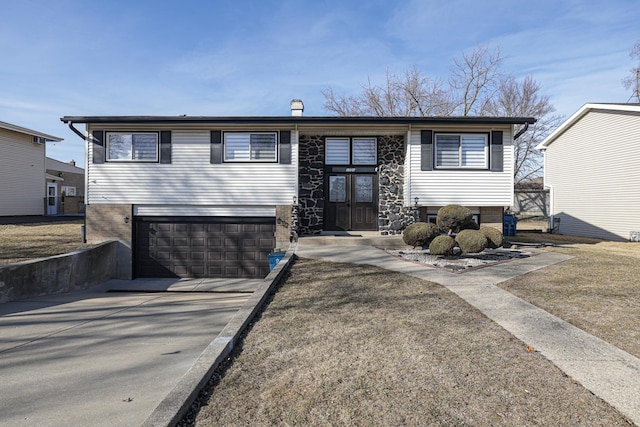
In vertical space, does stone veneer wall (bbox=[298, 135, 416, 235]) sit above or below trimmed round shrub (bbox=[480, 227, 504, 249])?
above

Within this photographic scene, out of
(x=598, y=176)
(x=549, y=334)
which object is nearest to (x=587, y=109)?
Answer: (x=598, y=176)

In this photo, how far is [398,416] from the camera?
250cm

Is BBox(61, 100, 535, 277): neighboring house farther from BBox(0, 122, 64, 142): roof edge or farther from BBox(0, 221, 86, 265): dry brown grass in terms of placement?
BBox(0, 122, 64, 142): roof edge

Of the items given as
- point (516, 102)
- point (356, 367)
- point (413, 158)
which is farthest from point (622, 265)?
point (516, 102)

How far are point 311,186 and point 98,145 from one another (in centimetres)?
724

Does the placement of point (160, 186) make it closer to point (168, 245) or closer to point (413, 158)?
point (168, 245)

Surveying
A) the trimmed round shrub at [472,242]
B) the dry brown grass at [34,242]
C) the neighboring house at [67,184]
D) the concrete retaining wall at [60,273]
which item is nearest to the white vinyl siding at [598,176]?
the trimmed round shrub at [472,242]

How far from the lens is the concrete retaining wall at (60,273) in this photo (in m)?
7.83

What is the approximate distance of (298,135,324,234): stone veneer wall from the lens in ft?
40.8

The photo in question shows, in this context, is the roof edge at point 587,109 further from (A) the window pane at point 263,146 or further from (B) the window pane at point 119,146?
(B) the window pane at point 119,146

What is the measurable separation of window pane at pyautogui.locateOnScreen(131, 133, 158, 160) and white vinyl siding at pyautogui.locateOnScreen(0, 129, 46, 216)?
1497cm

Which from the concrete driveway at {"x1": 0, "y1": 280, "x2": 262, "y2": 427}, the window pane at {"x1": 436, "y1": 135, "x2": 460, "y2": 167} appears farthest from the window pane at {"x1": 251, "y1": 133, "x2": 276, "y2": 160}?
the window pane at {"x1": 436, "y1": 135, "x2": 460, "y2": 167}

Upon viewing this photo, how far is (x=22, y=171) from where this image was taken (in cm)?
2256

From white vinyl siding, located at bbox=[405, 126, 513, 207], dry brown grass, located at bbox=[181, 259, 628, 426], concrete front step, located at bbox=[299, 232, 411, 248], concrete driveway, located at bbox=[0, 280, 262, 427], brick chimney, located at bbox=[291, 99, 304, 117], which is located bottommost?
concrete driveway, located at bbox=[0, 280, 262, 427]
